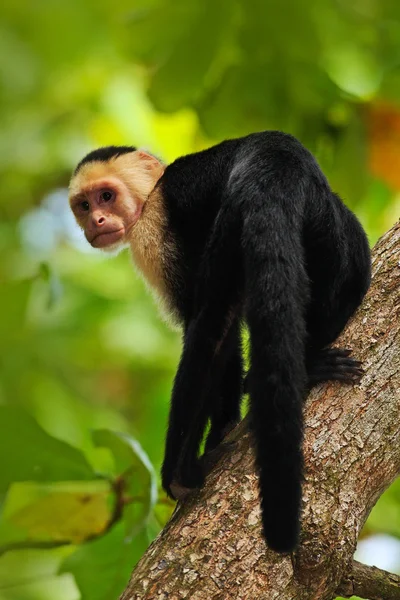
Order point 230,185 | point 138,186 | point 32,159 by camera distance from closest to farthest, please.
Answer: point 230,185, point 138,186, point 32,159

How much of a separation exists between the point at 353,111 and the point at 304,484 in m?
2.44

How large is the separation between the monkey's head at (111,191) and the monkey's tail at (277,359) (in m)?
1.56

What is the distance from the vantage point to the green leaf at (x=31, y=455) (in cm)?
342

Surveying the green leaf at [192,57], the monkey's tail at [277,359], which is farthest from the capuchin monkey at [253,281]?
the green leaf at [192,57]

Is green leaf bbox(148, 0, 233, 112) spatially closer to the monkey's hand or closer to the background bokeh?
the background bokeh

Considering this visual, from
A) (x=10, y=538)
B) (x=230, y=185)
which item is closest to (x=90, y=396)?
(x=10, y=538)

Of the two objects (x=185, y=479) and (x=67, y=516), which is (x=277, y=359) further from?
(x=67, y=516)

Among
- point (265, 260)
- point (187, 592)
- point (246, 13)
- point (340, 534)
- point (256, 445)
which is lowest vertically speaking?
point (187, 592)

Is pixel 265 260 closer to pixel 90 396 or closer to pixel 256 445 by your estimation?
pixel 256 445

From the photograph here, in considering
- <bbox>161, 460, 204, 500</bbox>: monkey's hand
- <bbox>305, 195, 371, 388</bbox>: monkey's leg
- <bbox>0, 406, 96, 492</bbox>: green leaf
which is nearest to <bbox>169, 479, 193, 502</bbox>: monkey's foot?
<bbox>161, 460, 204, 500</bbox>: monkey's hand

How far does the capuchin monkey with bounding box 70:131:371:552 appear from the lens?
99.5 inches

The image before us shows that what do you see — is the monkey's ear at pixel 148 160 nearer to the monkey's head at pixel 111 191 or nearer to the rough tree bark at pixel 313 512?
the monkey's head at pixel 111 191

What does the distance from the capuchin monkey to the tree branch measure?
0.60 m

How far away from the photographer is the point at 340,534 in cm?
279
